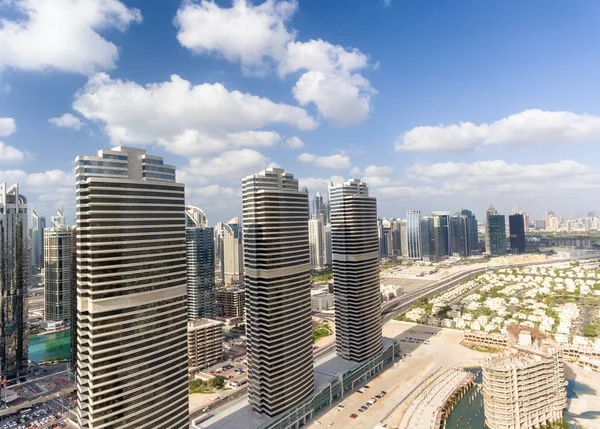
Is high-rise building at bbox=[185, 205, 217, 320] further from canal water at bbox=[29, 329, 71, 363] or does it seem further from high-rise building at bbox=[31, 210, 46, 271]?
high-rise building at bbox=[31, 210, 46, 271]

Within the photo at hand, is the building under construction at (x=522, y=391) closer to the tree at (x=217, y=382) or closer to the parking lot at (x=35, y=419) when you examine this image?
the tree at (x=217, y=382)

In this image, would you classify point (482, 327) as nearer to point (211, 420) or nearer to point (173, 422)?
point (211, 420)

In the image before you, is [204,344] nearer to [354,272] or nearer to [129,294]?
[354,272]

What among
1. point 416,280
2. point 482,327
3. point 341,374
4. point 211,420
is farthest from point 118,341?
point 416,280

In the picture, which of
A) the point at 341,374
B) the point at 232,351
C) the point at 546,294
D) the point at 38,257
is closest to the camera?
the point at 341,374

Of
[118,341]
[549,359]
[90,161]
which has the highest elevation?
[90,161]

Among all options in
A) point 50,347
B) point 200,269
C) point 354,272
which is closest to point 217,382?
point 354,272
